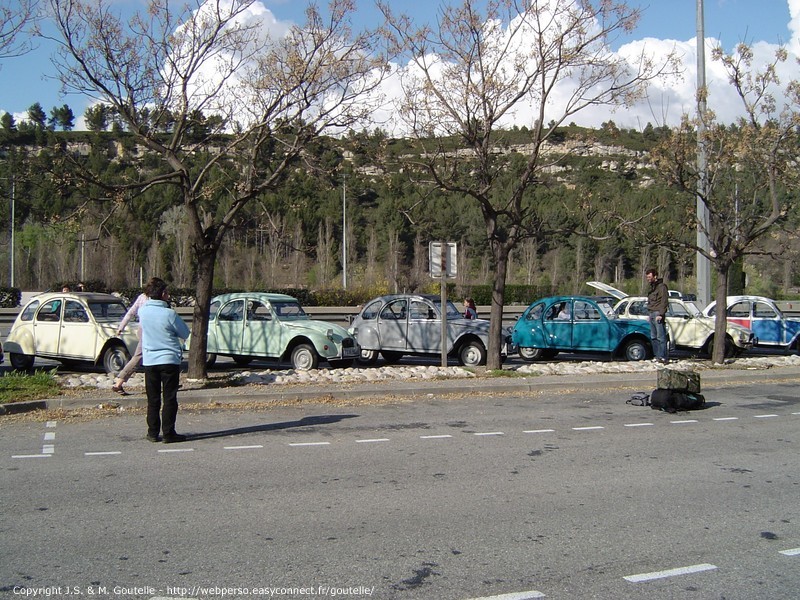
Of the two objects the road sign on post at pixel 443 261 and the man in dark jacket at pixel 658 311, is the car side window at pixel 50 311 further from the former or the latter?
the man in dark jacket at pixel 658 311

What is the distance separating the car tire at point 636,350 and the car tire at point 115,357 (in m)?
12.0

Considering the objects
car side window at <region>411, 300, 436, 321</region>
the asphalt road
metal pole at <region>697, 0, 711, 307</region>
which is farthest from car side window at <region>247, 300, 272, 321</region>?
metal pole at <region>697, 0, 711, 307</region>

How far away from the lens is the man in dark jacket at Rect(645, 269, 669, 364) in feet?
59.7

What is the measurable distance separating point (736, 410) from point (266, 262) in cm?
4983

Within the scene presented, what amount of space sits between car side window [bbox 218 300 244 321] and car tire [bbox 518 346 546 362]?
755 cm

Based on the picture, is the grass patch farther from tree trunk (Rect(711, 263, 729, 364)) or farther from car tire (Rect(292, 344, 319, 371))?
tree trunk (Rect(711, 263, 729, 364))

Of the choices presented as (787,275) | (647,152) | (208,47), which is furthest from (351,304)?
(787,275)

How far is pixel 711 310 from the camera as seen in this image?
2359 centimetres

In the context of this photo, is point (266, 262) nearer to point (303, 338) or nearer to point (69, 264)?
point (69, 264)

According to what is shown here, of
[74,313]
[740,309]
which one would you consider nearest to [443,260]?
[74,313]

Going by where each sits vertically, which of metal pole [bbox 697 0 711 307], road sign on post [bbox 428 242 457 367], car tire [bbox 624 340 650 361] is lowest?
car tire [bbox 624 340 650 361]

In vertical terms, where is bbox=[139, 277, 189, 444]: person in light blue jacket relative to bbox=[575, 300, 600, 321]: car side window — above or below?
below

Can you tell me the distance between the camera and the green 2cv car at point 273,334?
55.7 ft

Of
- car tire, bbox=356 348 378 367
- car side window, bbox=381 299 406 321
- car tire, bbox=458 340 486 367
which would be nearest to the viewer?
car tire, bbox=458 340 486 367
